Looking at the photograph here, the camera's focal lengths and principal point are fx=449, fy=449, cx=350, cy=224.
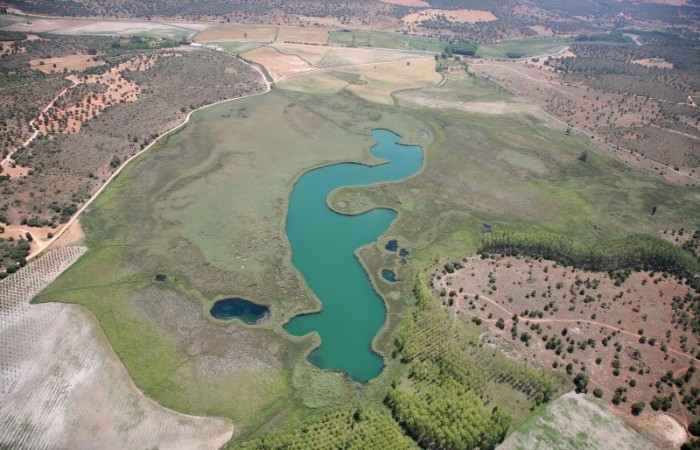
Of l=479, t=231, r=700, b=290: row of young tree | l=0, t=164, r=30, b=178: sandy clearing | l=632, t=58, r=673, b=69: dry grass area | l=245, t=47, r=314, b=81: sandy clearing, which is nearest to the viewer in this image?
l=479, t=231, r=700, b=290: row of young tree

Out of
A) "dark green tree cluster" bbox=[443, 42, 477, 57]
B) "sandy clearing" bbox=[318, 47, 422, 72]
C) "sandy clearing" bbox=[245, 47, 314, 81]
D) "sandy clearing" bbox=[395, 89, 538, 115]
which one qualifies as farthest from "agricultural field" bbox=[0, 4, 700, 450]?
"dark green tree cluster" bbox=[443, 42, 477, 57]

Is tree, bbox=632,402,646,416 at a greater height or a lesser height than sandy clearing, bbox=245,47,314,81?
lesser

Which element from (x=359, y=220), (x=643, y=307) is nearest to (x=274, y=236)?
(x=359, y=220)

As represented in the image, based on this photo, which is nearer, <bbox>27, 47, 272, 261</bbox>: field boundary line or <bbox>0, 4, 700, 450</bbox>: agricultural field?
<bbox>0, 4, 700, 450</bbox>: agricultural field

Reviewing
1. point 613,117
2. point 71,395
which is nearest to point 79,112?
point 71,395

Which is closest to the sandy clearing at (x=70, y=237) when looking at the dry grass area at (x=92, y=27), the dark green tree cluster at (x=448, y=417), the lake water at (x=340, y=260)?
the lake water at (x=340, y=260)

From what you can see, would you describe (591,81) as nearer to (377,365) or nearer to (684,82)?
(684,82)

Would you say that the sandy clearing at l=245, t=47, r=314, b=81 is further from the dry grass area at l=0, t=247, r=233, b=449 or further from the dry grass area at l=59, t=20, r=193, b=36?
the dry grass area at l=0, t=247, r=233, b=449
